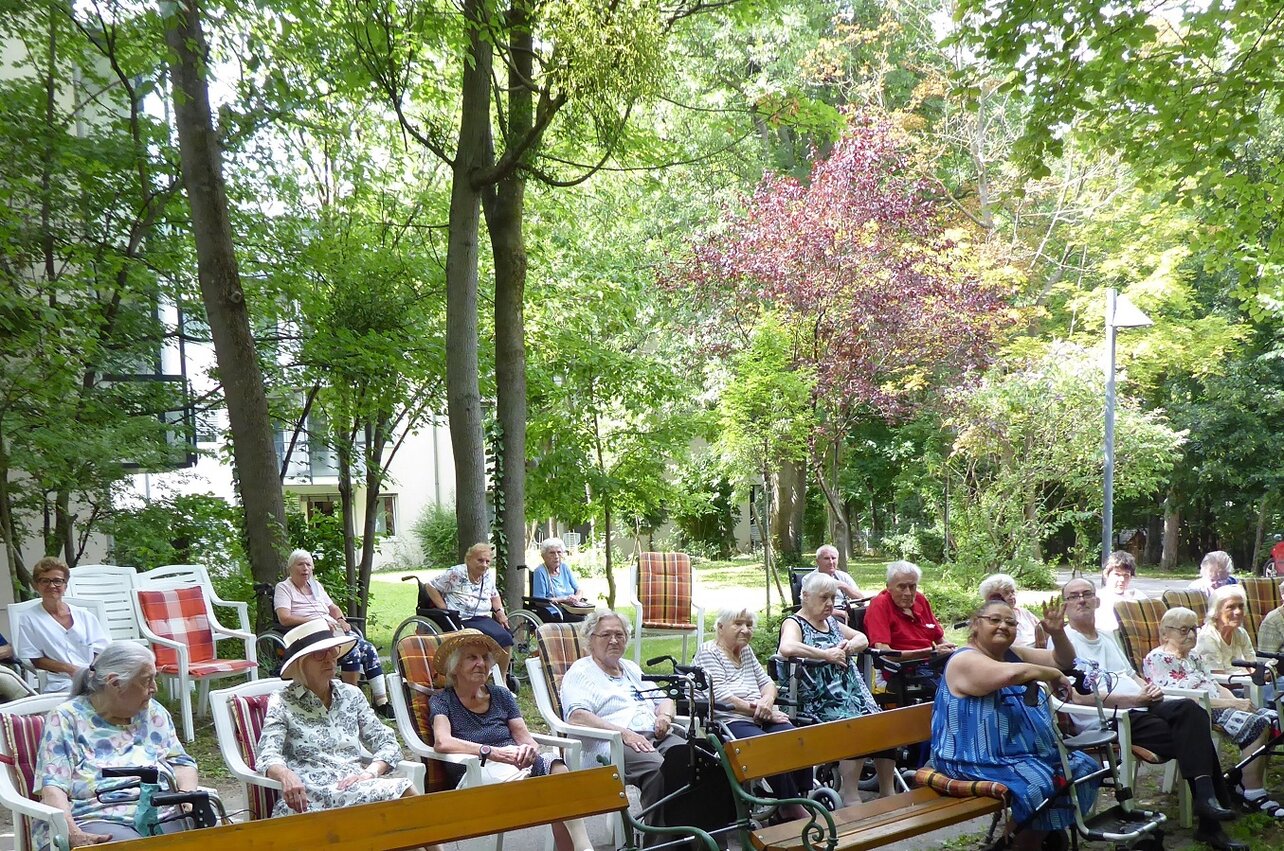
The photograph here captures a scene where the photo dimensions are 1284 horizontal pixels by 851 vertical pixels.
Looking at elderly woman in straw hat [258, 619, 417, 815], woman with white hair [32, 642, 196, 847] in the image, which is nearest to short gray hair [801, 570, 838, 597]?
elderly woman in straw hat [258, 619, 417, 815]

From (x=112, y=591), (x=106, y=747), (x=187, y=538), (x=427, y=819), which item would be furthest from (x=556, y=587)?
(x=427, y=819)

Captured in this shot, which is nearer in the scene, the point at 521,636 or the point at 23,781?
the point at 23,781

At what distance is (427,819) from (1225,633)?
18.0ft

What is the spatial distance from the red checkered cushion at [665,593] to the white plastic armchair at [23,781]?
6444 mm

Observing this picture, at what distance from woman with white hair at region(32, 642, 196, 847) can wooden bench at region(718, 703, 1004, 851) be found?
2.17m

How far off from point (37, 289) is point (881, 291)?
10535 millimetres

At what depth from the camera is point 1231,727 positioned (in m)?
6.21

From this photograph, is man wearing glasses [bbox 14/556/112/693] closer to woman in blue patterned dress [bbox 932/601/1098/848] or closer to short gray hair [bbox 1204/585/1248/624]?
woman in blue patterned dress [bbox 932/601/1098/848]

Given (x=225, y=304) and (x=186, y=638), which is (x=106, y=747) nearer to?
(x=186, y=638)

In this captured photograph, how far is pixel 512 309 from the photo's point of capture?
33.1 feet

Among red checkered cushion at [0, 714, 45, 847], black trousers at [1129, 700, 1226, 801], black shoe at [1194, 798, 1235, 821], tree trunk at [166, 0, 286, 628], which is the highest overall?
tree trunk at [166, 0, 286, 628]

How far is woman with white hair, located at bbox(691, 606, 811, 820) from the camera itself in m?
5.86

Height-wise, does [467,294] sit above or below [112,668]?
above

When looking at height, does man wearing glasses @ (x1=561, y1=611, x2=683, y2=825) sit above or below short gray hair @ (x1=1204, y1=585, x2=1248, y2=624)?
below
